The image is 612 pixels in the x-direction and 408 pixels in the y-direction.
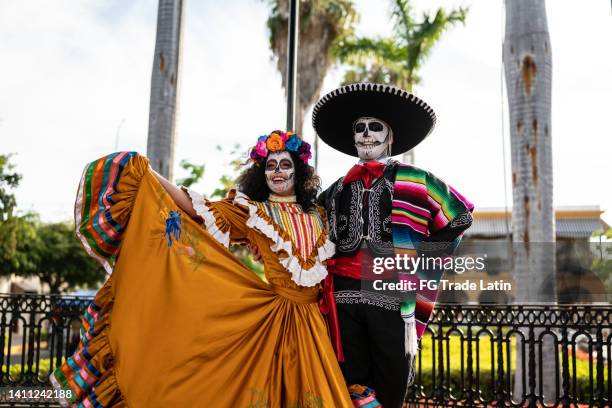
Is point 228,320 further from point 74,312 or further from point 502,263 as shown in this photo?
point 74,312

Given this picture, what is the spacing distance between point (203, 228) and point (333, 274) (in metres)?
0.83

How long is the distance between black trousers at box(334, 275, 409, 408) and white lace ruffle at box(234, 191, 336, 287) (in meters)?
0.16

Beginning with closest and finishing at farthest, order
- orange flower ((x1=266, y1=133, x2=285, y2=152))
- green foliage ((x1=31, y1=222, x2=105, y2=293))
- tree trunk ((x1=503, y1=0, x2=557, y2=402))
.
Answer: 1. orange flower ((x1=266, y1=133, x2=285, y2=152))
2. tree trunk ((x1=503, y1=0, x2=557, y2=402))
3. green foliage ((x1=31, y1=222, x2=105, y2=293))

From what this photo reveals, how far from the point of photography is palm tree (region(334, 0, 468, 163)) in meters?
14.1

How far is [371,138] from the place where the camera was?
10.2 feet

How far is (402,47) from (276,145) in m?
12.5

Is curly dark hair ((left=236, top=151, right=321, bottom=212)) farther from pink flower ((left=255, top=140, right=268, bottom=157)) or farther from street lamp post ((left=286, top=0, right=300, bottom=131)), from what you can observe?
street lamp post ((left=286, top=0, right=300, bottom=131))

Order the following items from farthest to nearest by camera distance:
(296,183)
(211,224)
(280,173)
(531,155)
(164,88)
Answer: (164,88), (531,155), (296,183), (280,173), (211,224)

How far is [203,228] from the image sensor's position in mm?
3115

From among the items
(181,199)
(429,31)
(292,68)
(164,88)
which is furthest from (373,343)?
(429,31)

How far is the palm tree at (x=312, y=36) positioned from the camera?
16.1m

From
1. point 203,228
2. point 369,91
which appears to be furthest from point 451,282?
point 203,228

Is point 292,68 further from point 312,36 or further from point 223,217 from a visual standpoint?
point 312,36

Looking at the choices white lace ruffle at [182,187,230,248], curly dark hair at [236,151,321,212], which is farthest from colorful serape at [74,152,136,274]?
curly dark hair at [236,151,321,212]
